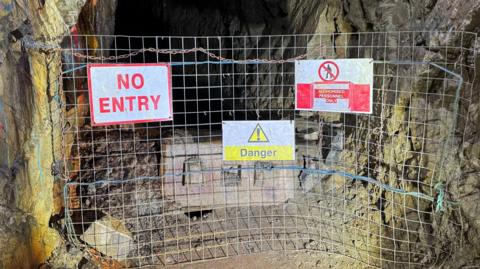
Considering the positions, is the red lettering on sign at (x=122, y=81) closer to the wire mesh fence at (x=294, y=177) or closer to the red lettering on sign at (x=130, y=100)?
the red lettering on sign at (x=130, y=100)

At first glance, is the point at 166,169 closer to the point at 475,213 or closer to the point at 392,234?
the point at 392,234

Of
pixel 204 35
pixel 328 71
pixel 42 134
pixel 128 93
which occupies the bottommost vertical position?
pixel 42 134

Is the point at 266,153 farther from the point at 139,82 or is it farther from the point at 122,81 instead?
the point at 122,81

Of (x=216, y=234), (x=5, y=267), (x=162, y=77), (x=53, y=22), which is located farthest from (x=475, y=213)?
(x=53, y=22)

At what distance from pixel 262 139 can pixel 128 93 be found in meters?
Answer: 1.49

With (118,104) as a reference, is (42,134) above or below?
below

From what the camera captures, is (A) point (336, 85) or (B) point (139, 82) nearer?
(B) point (139, 82)

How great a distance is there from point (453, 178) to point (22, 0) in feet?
14.2

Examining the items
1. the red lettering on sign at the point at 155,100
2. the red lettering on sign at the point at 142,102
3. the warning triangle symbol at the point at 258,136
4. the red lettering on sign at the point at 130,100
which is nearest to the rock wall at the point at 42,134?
the red lettering on sign at the point at 130,100

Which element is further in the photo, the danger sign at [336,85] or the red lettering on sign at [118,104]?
the danger sign at [336,85]

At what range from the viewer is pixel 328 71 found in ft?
15.0

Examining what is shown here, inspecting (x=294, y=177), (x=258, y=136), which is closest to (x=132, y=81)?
(x=258, y=136)

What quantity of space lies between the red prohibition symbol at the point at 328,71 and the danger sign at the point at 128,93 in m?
1.61

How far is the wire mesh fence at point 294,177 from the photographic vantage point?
4.39 m
